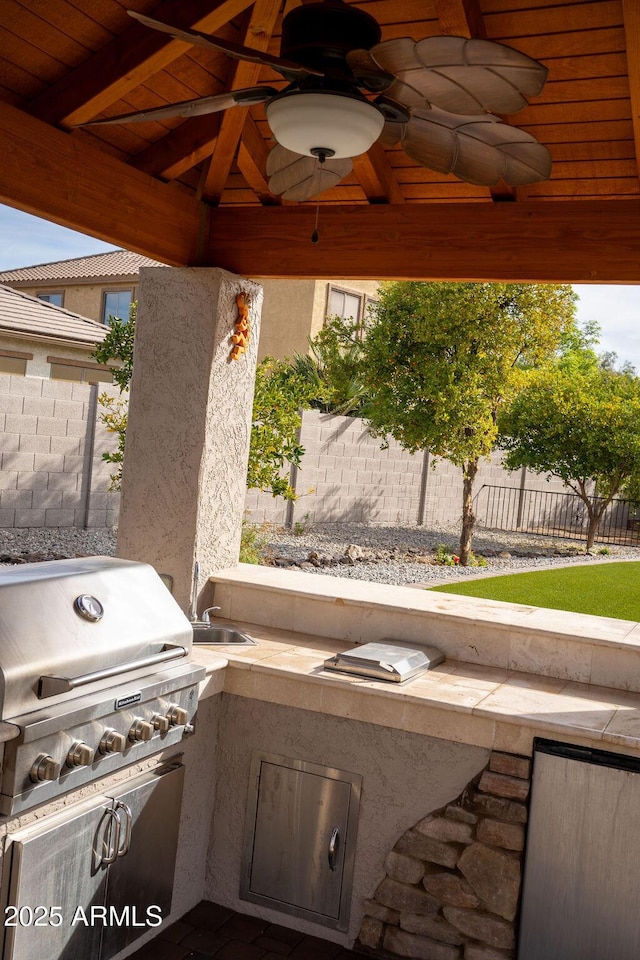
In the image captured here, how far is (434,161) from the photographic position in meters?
2.14

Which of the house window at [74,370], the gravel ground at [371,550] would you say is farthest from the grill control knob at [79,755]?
the house window at [74,370]

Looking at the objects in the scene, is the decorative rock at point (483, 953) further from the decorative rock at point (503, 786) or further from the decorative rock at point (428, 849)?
the decorative rock at point (503, 786)

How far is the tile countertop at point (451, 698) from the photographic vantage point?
2.65 meters

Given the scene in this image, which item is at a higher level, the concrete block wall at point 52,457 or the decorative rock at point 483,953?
the concrete block wall at point 52,457

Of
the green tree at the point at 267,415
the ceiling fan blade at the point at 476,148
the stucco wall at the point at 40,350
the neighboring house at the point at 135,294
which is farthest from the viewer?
the neighboring house at the point at 135,294

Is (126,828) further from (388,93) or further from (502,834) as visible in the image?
(388,93)

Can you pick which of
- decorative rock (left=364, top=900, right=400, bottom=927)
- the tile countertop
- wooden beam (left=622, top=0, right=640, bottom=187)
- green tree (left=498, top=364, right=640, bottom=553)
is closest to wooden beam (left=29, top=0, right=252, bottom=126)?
wooden beam (left=622, top=0, right=640, bottom=187)

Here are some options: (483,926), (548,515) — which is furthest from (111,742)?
(548,515)

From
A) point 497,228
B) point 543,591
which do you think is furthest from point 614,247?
point 543,591

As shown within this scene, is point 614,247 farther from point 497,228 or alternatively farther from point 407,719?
point 407,719

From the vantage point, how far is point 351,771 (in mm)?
3006

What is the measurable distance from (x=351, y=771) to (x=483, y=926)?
63cm

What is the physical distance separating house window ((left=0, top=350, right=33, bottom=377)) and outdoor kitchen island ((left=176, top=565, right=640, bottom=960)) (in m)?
8.43

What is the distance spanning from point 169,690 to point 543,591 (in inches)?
220
